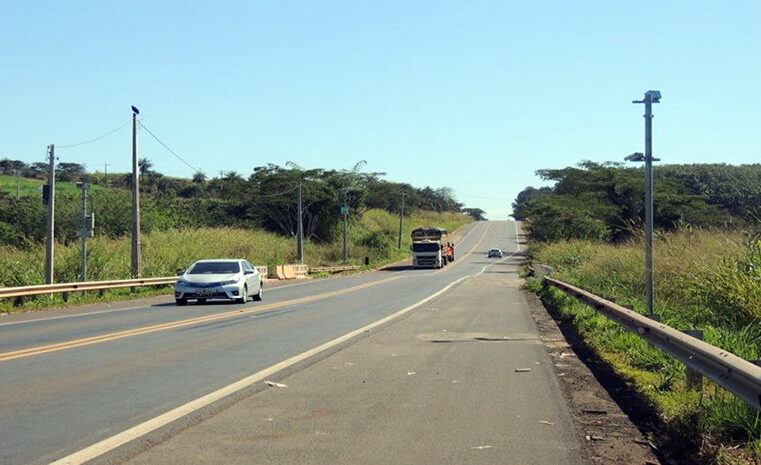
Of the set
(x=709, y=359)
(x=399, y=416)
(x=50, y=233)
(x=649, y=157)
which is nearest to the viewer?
(x=709, y=359)

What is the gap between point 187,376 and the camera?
404 inches

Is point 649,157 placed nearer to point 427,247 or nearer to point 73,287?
point 73,287

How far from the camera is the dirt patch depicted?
6543 mm

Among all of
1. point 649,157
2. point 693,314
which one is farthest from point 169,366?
point 649,157

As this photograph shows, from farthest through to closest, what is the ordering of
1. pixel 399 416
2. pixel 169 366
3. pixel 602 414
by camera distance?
pixel 169 366, pixel 602 414, pixel 399 416

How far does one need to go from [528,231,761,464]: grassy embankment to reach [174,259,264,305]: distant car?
1015 centimetres

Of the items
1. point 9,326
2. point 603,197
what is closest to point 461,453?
point 9,326

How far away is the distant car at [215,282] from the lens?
2483 cm

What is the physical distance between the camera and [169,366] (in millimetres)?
11164

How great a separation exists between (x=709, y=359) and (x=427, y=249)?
6606cm

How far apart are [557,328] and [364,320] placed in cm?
463

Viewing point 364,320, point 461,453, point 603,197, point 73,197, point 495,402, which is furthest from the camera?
point 603,197

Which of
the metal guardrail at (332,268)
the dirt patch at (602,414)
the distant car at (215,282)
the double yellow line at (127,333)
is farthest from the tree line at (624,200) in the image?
the dirt patch at (602,414)

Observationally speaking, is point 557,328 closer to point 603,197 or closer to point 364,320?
point 364,320
